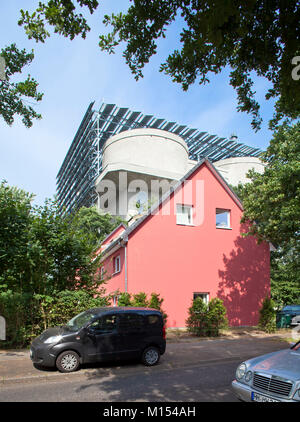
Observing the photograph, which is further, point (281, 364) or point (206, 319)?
point (206, 319)

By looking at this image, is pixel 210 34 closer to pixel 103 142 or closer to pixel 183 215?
pixel 183 215

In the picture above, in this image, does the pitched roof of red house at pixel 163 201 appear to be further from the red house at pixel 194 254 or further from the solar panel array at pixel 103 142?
the solar panel array at pixel 103 142

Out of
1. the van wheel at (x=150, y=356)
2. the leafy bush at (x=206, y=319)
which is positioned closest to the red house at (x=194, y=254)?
the leafy bush at (x=206, y=319)

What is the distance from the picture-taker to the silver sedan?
453 centimetres

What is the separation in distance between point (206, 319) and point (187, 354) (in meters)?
4.09

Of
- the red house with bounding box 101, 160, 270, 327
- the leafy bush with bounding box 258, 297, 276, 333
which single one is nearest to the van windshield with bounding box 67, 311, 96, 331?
the red house with bounding box 101, 160, 270, 327

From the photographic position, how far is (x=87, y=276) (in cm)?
1310

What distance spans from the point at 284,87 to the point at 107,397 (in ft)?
20.2

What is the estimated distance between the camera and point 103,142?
207 feet

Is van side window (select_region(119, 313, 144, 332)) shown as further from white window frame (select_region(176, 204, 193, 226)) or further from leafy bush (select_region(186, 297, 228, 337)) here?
white window frame (select_region(176, 204, 193, 226))

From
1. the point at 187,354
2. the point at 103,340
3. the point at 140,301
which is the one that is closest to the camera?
the point at 103,340

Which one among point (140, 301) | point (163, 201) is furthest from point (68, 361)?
point (163, 201)

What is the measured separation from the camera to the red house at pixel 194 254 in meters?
17.0

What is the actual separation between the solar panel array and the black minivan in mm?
48549
